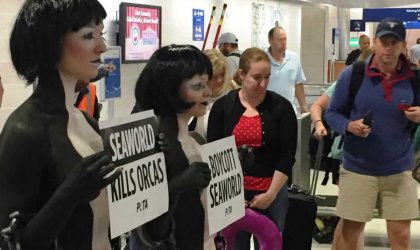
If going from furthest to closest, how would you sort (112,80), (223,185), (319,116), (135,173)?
1. (112,80)
2. (319,116)
3. (223,185)
4. (135,173)

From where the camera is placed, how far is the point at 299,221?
361 centimetres

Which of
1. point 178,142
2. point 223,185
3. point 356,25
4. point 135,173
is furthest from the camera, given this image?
point 356,25

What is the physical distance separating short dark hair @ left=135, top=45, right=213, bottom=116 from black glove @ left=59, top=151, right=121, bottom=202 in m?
0.62

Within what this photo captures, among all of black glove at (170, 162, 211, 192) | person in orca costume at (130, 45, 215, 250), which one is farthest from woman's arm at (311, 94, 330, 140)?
black glove at (170, 162, 211, 192)

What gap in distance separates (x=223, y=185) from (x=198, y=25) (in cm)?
854

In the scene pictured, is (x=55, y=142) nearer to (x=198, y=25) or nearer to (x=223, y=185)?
(x=223, y=185)

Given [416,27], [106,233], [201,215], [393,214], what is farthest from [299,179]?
[416,27]

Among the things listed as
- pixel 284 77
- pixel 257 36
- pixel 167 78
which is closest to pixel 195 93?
pixel 167 78

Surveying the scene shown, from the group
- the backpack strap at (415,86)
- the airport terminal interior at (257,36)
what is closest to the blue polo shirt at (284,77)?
the airport terminal interior at (257,36)

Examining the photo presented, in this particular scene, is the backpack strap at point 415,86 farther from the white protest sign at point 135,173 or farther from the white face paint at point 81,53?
the white face paint at point 81,53

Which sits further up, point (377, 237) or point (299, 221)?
point (299, 221)

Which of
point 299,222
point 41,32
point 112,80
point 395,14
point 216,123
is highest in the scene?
point 395,14

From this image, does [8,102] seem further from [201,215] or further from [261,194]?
[201,215]

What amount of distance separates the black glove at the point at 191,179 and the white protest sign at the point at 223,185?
0.50 ft
